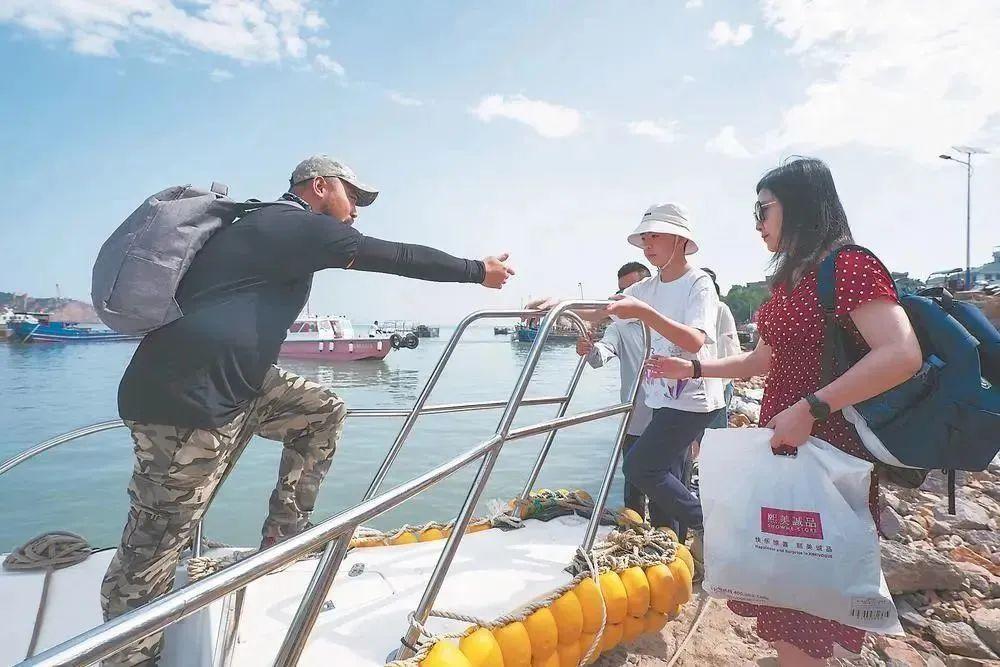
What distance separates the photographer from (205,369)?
1.64 metres

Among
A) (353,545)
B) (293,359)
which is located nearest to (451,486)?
(353,545)

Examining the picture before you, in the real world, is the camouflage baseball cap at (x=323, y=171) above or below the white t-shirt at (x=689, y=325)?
above

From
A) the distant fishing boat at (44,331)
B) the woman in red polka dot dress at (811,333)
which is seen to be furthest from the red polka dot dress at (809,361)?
the distant fishing boat at (44,331)

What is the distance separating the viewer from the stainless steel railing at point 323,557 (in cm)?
89

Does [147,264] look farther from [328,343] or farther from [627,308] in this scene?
[328,343]

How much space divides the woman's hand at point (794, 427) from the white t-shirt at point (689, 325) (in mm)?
1244

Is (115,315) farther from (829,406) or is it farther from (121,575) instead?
(829,406)

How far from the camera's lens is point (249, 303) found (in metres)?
1.71

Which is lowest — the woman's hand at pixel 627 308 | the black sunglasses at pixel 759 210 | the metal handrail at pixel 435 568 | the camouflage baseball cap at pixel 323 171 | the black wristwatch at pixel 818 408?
the metal handrail at pixel 435 568

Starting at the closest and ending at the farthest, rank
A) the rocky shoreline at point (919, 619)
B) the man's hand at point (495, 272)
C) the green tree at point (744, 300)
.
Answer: the man's hand at point (495, 272), the rocky shoreline at point (919, 619), the green tree at point (744, 300)

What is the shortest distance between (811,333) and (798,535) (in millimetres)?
540

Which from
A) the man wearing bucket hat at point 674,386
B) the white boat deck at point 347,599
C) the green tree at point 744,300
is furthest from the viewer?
the green tree at point 744,300

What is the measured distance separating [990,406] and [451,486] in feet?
24.5

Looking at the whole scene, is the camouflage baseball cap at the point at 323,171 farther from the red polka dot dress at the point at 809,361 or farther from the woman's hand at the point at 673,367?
the red polka dot dress at the point at 809,361
